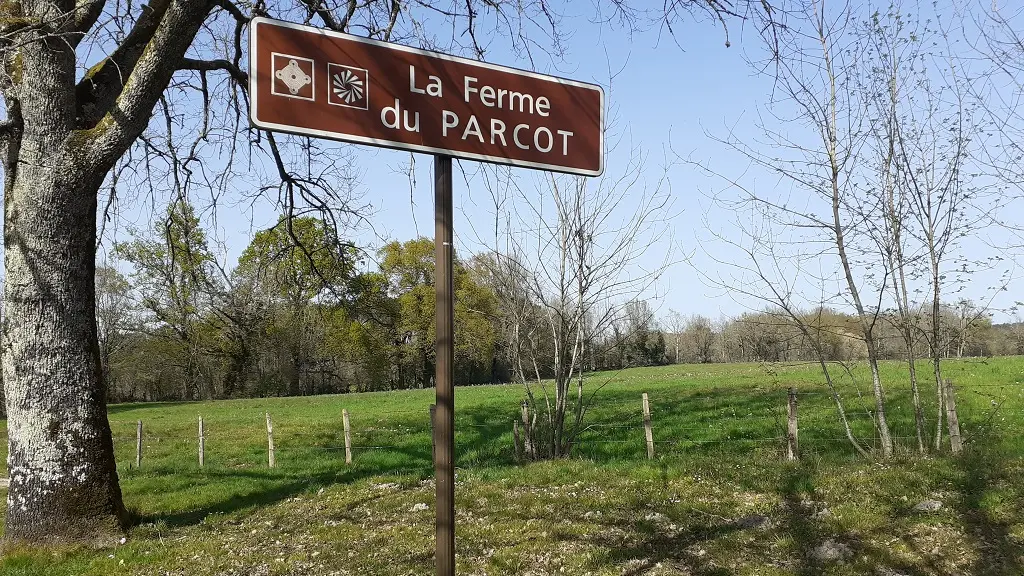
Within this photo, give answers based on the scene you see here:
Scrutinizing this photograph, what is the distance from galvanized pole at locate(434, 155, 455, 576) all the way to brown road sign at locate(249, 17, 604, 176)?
17 cm

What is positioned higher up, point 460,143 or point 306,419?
point 460,143

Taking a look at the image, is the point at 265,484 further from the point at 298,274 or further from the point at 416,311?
the point at 416,311

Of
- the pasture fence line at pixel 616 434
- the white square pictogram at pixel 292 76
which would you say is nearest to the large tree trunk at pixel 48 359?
the pasture fence line at pixel 616 434

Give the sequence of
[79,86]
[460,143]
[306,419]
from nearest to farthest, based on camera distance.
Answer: [460,143]
[79,86]
[306,419]

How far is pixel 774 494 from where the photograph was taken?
6.46 meters

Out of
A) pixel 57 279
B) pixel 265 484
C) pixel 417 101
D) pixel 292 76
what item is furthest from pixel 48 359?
pixel 417 101

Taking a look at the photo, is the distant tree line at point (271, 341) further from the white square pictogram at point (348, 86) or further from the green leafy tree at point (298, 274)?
the white square pictogram at point (348, 86)

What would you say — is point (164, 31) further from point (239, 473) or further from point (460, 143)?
point (239, 473)

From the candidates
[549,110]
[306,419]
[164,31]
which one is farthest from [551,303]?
[306,419]

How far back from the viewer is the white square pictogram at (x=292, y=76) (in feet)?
8.02

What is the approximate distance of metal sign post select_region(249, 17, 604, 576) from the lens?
8.09 ft

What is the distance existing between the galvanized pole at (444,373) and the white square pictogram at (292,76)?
21.8 inches

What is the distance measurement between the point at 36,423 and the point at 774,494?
707 centimetres

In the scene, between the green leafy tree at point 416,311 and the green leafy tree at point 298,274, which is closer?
the green leafy tree at point 298,274
